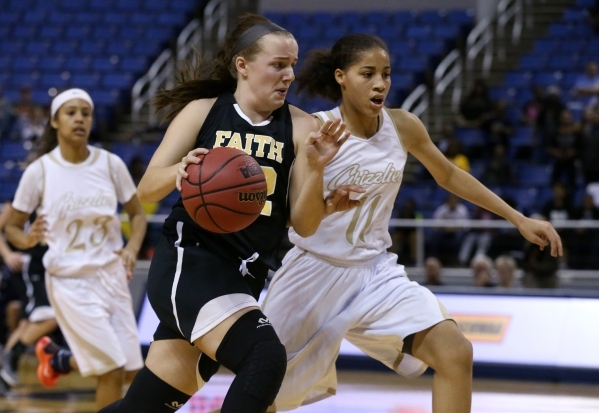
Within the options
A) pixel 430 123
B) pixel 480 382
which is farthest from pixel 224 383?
pixel 430 123

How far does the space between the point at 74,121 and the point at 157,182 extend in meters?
2.31

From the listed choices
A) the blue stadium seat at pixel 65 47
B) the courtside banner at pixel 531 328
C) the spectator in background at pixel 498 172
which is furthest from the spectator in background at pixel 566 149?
the blue stadium seat at pixel 65 47

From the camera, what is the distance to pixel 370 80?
14.0 feet

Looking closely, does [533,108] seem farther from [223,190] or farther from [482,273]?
[223,190]

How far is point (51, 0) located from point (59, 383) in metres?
11.4

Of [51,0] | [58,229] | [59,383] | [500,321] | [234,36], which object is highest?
[51,0]

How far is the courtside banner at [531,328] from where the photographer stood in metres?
8.34

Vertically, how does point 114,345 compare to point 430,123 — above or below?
below

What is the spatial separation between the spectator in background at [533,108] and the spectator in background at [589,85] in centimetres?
52

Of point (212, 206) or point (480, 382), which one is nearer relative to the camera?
point (212, 206)

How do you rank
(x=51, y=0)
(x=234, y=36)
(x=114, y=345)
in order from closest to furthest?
1. (x=234, y=36)
2. (x=114, y=345)
3. (x=51, y=0)

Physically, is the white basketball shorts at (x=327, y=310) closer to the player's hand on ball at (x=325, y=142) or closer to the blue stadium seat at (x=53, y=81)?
the player's hand on ball at (x=325, y=142)

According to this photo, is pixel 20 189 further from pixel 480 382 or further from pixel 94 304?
pixel 480 382

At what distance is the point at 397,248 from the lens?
1059cm
